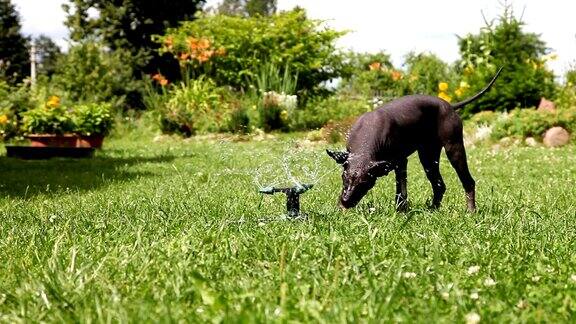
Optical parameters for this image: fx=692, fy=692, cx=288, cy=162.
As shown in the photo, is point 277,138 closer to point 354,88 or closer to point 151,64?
point 151,64

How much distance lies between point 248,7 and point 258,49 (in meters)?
46.7

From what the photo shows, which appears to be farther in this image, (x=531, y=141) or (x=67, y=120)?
(x=531, y=141)

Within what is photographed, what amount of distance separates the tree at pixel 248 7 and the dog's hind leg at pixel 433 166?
51.4m

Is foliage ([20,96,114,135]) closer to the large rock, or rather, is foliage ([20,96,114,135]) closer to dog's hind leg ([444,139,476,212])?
the large rock

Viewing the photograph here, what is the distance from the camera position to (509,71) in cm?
1891

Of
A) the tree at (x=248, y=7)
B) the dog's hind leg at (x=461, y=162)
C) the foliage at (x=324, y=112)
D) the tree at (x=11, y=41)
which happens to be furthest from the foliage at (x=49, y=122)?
the tree at (x=248, y=7)

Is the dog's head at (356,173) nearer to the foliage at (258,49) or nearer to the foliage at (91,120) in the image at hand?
the foliage at (91,120)

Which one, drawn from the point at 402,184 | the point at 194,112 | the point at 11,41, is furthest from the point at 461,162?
the point at 11,41

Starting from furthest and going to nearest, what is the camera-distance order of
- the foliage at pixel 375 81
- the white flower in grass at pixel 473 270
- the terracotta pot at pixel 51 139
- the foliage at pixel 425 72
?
the foliage at pixel 375 81, the foliage at pixel 425 72, the terracotta pot at pixel 51 139, the white flower in grass at pixel 473 270

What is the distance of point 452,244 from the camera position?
12.5 ft

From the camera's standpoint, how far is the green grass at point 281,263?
2529mm

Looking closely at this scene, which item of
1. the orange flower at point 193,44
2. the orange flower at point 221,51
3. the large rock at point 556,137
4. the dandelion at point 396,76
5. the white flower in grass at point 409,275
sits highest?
the orange flower at point 193,44

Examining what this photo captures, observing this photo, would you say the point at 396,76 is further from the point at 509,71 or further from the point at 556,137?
the point at 556,137

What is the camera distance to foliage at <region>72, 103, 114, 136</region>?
1523cm
